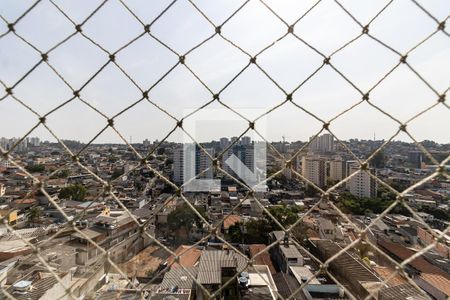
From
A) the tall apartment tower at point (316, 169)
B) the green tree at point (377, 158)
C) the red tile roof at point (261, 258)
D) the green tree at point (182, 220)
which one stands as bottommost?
the red tile roof at point (261, 258)

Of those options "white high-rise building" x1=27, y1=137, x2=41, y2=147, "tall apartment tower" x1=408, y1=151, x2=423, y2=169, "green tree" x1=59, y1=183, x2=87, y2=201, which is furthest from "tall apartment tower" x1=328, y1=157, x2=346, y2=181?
"white high-rise building" x1=27, y1=137, x2=41, y2=147

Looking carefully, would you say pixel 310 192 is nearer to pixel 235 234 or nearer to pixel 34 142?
pixel 235 234

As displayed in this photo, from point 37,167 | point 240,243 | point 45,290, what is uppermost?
point 37,167

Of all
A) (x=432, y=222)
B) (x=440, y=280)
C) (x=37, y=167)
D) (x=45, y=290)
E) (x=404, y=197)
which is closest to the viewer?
(x=404, y=197)

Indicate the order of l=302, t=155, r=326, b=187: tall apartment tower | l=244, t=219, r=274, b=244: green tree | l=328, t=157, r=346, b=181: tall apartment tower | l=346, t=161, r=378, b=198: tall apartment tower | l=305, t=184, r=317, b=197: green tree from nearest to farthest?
l=244, t=219, r=274, b=244: green tree, l=346, t=161, r=378, b=198: tall apartment tower, l=305, t=184, r=317, b=197: green tree, l=302, t=155, r=326, b=187: tall apartment tower, l=328, t=157, r=346, b=181: tall apartment tower

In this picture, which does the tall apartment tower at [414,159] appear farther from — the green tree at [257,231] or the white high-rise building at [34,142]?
the white high-rise building at [34,142]

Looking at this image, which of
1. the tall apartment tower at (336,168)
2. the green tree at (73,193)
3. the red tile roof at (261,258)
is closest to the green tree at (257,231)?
the red tile roof at (261,258)

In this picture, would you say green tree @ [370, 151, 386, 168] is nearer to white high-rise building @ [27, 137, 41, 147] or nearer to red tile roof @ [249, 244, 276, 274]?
red tile roof @ [249, 244, 276, 274]

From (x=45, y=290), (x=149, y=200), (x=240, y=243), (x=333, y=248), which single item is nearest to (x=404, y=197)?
(x=45, y=290)

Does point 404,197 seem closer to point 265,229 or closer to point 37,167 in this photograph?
point 265,229
